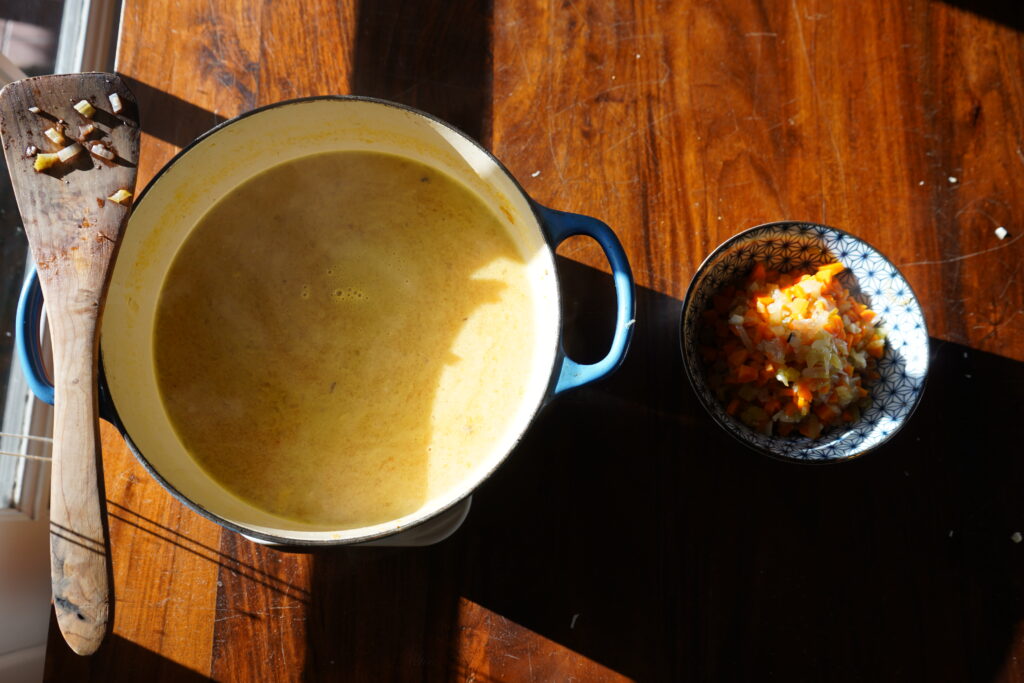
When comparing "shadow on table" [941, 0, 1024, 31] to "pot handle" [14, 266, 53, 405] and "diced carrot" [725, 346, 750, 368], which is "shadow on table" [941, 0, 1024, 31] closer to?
"diced carrot" [725, 346, 750, 368]

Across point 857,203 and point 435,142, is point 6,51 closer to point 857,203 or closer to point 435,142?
point 435,142

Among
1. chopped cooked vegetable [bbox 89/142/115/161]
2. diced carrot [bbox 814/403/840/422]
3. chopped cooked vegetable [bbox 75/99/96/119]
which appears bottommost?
diced carrot [bbox 814/403/840/422]

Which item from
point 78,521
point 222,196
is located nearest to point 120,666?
point 78,521

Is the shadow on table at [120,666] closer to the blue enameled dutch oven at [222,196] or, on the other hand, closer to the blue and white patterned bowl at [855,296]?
the blue enameled dutch oven at [222,196]

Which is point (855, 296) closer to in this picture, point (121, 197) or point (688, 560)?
point (688, 560)

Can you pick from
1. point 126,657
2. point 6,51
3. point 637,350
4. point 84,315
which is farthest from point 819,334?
point 6,51

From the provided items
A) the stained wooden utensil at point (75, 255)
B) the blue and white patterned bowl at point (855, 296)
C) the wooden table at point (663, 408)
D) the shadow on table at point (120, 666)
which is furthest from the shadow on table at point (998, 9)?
the shadow on table at point (120, 666)

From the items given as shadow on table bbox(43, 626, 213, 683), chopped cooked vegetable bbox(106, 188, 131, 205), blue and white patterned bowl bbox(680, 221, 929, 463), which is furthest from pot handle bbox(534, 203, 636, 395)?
shadow on table bbox(43, 626, 213, 683)
